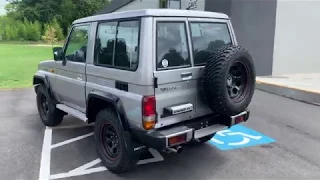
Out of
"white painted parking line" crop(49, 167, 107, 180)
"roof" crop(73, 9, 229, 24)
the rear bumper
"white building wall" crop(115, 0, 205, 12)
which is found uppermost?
"white building wall" crop(115, 0, 205, 12)

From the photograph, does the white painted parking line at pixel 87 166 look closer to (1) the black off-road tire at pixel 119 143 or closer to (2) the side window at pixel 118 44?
(1) the black off-road tire at pixel 119 143

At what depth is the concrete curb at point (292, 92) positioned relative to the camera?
8227mm

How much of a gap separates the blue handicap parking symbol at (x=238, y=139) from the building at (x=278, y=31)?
6.48 meters

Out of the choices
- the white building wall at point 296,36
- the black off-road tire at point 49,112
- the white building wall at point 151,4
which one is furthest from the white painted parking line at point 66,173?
the white building wall at point 151,4

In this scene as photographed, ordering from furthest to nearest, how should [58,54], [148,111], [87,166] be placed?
[58,54] → [87,166] → [148,111]

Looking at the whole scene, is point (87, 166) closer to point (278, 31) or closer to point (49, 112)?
point (49, 112)

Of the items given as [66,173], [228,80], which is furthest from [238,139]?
[66,173]

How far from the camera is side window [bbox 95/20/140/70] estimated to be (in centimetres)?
373

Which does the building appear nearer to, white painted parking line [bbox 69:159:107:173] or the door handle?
the door handle

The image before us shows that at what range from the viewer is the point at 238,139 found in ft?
17.8

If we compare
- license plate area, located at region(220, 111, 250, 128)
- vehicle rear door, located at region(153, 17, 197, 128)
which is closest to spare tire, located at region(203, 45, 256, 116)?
license plate area, located at region(220, 111, 250, 128)

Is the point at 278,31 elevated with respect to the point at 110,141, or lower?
elevated

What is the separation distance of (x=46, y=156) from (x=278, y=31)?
9.87 meters

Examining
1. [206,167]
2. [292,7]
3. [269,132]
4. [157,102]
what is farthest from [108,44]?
[292,7]
